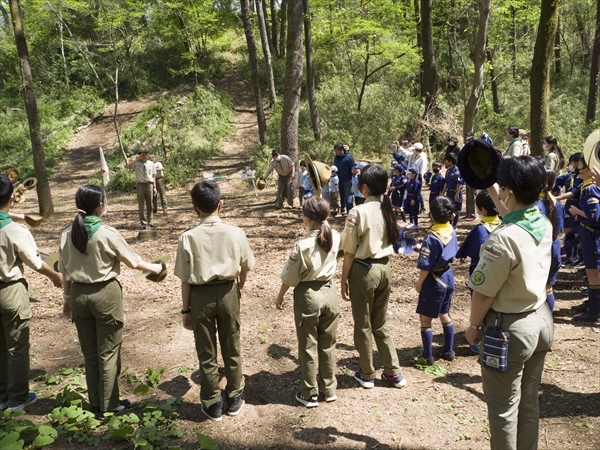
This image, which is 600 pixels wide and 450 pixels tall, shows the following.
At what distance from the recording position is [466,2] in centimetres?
1992

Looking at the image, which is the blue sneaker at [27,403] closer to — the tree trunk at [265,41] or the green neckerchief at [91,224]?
the green neckerchief at [91,224]

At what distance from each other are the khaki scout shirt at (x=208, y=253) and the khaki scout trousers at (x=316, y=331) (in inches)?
28.0

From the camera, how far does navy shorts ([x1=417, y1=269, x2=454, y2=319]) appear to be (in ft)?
16.0

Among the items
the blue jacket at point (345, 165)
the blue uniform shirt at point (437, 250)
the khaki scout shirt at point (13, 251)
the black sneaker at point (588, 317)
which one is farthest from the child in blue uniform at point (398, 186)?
the khaki scout shirt at point (13, 251)

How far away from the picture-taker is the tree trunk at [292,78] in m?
13.2

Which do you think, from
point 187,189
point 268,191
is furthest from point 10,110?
point 268,191

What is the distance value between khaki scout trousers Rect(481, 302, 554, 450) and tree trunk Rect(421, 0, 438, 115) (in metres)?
17.2

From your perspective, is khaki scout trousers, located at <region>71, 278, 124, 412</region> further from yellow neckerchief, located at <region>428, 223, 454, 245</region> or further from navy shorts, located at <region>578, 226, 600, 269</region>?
navy shorts, located at <region>578, 226, 600, 269</region>

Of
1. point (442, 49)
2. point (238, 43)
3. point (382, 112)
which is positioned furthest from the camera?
point (238, 43)

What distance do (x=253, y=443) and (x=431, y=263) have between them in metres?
2.42

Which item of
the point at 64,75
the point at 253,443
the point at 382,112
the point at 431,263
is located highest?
the point at 64,75

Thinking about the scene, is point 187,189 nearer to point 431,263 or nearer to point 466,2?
point 466,2

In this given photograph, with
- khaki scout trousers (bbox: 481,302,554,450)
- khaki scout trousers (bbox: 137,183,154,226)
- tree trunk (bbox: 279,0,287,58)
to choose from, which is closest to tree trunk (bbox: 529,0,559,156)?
khaki scout trousers (bbox: 481,302,554,450)

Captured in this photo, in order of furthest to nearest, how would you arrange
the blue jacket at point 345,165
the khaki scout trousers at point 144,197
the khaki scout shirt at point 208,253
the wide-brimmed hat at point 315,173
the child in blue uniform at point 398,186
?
1. the blue jacket at point 345,165
2. the khaki scout trousers at point 144,197
3. the child in blue uniform at point 398,186
4. the wide-brimmed hat at point 315,173
5. the khaki scout shirt at point 208,253
